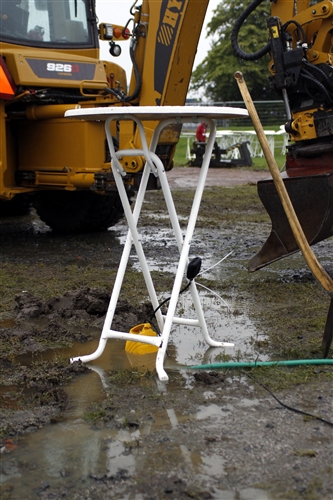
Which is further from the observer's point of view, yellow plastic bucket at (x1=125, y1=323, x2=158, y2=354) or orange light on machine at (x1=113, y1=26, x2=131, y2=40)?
orange light on machine at (x1=113, y1=26, x2=131, y2=40)

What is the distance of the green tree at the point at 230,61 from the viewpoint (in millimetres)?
50406

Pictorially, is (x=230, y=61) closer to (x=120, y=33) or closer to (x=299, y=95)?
(x=120, y=33)

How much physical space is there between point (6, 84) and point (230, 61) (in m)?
47.7

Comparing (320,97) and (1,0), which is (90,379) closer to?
(320,97)

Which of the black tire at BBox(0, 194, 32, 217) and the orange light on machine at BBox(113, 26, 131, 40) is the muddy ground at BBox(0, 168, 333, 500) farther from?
the black tire at BBox(0, 194, 32, 217)

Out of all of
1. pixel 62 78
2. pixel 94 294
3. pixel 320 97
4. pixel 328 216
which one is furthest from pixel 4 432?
pixel 62 78

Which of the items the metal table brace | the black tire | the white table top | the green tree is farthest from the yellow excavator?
the green tree

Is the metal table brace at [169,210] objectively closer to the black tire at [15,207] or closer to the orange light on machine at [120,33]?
the orange light on machine at [120,33]

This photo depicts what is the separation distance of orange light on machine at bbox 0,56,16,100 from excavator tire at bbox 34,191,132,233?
1.59 m

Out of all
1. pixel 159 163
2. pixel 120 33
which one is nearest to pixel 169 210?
pixel 159 163

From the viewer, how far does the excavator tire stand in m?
8.86

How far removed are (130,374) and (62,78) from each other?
4.93m

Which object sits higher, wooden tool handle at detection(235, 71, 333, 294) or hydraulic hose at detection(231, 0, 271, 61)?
hydraulic hose at detection(231, 0, 271, 61)

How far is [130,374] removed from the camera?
3846 mm
